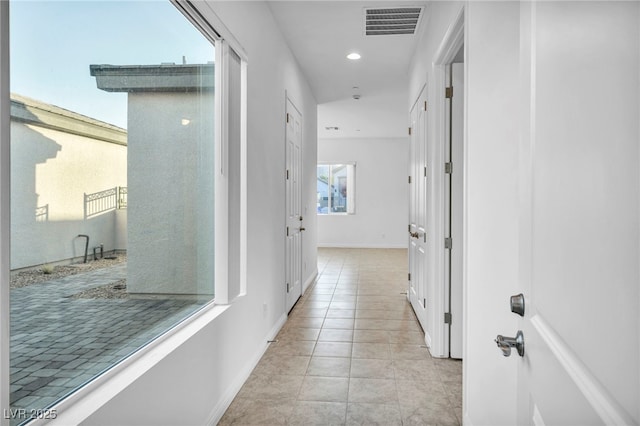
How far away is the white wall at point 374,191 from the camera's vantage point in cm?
1004

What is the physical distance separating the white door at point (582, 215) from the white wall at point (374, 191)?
9.30m

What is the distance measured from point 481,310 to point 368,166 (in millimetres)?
8440

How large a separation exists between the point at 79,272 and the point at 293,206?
316cm

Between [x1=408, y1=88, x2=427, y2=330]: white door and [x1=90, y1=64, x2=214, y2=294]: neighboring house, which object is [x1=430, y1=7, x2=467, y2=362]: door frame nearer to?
[x1=408, y1=88, x2=427, y2=330]: white door

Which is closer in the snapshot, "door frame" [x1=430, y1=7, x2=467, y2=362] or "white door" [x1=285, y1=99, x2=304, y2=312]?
"door frame" [x1=430, y1=7, x2=467, y2=362]

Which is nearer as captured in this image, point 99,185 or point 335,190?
point 99,185

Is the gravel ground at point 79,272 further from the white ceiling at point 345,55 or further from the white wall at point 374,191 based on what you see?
the white wall at point 374,191

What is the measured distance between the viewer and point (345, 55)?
14.1ft

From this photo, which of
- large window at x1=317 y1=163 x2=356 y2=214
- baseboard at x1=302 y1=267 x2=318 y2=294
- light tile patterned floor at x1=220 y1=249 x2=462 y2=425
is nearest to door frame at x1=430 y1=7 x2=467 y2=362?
light tile patterned floor at x1=220 y1=249 x2=462 y2=425

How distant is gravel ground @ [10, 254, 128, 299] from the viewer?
42.5 inches

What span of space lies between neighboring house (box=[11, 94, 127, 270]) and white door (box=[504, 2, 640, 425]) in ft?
4.13

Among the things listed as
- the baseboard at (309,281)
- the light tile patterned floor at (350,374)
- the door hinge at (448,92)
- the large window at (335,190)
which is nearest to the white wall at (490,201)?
the light tile patterned floor at (350,374)

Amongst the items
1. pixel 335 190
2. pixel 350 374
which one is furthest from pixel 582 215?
pixel 335 190

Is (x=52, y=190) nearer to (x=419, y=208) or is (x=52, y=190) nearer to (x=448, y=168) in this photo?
(x=448, y=168)
